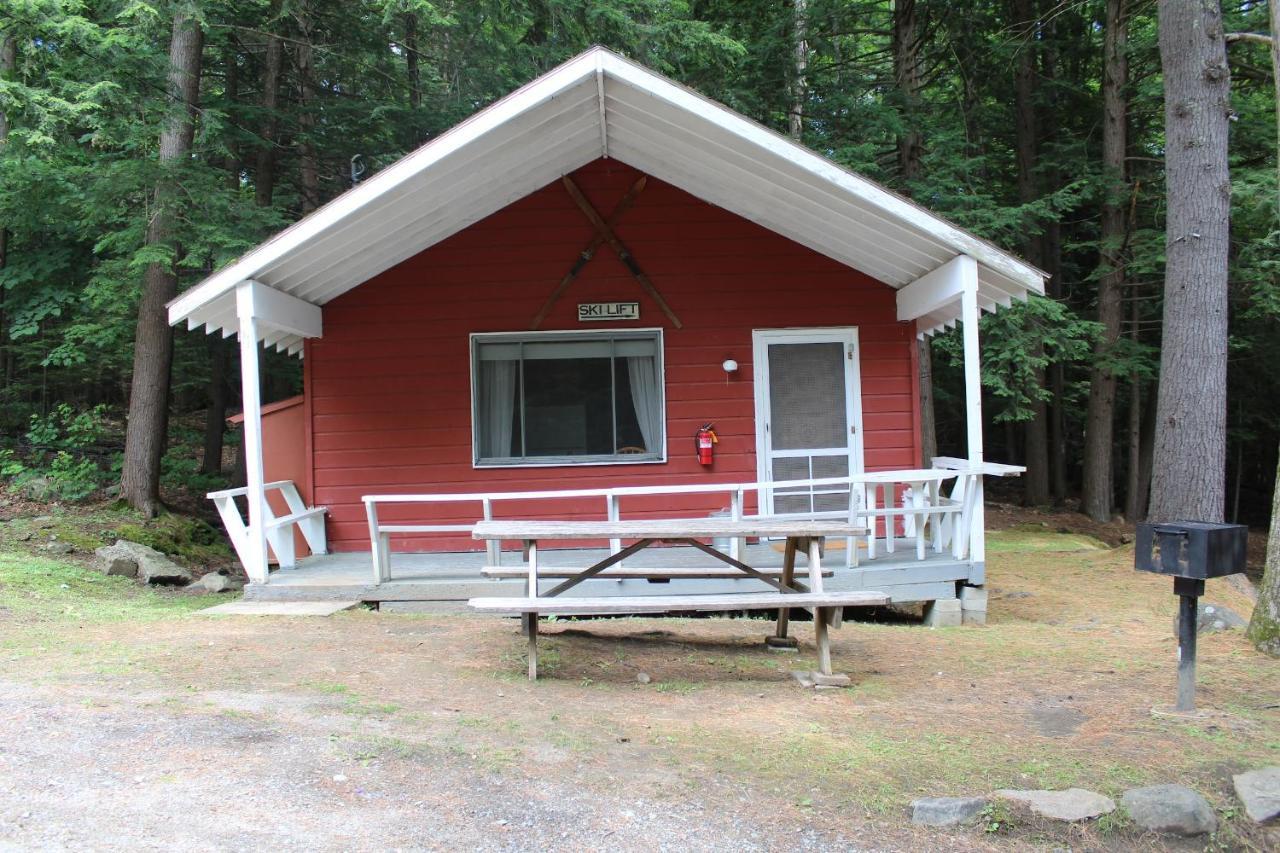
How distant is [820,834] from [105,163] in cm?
1136

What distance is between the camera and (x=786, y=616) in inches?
248

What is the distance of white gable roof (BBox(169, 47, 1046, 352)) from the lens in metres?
7.24

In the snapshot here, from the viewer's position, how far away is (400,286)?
9523 millimetres

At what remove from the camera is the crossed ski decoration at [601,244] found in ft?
30.9

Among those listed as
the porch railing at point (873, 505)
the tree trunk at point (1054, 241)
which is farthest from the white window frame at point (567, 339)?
the tree trunk at point (1054, 241)

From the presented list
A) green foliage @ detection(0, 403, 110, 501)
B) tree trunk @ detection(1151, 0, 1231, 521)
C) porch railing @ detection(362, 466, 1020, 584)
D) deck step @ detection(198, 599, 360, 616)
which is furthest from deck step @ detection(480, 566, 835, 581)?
green foliage @ detection(0, 403, 110, 501)

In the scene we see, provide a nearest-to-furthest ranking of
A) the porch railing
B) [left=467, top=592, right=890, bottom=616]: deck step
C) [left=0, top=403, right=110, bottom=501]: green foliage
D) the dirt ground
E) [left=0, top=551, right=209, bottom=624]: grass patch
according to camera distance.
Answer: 1. the dirt ground
2. [left=467, top=592, right=890, bottom=616]: deck step
3. [left=0, top=551, right=209, bottom=624]: grass patch
4. the porch railing
5. [left=0, top=403, right=110, bottom=501]: green foliage

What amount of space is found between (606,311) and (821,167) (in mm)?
2860

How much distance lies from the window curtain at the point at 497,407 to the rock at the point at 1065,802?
6432 millimetres

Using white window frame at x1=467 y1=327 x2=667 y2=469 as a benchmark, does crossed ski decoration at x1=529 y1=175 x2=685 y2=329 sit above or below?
above

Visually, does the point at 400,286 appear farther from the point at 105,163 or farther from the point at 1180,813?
the point at 1180,813

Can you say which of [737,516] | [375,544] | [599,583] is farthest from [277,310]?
[737,516]

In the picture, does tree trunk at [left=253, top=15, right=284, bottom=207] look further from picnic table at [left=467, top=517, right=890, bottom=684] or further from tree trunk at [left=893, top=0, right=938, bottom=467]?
picnic table at [left=467, top=517, right=890, bottom=684]

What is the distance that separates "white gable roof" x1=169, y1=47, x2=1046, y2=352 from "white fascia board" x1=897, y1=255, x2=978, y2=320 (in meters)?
0.10
